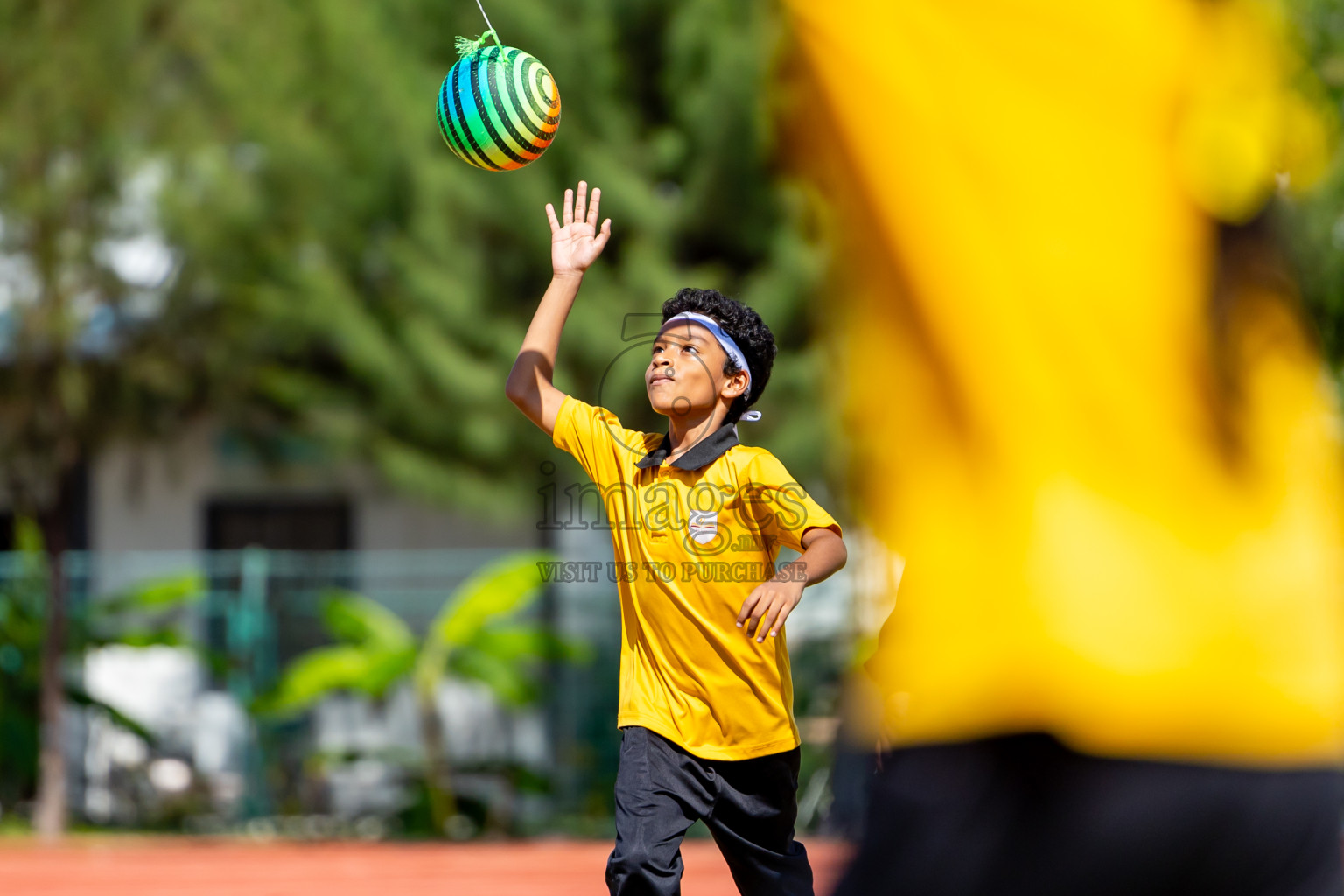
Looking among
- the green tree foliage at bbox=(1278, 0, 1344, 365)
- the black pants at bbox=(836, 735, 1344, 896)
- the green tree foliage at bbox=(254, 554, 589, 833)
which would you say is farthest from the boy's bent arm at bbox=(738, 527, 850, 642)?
the green tree foliage at bbox=(254, 554, 589, 833)

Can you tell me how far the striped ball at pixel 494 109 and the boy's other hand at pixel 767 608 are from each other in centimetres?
120

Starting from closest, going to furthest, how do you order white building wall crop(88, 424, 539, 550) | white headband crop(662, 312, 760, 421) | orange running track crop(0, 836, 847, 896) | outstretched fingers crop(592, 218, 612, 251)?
outstretched fingers crop(592, 218, 612, 251), white headband crop(662, 312, 760, 421), orange running track crop(0, 836, 847, 896), white building wall crop(88, 424, 539, 550)

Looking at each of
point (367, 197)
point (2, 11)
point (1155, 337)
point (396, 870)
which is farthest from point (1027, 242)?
point (2, 11)

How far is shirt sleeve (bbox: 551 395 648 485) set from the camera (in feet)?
12.5

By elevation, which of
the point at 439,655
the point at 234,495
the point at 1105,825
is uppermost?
the point at 234,495

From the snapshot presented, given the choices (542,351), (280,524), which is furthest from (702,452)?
(280,524)

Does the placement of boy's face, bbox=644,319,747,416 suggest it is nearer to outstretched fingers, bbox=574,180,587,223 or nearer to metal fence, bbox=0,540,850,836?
outstretched fingers, bbox=574,180,587,223

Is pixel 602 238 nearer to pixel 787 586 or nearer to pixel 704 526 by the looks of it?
pixel 704 526

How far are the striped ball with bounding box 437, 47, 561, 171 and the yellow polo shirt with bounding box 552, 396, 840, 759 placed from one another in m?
0.62

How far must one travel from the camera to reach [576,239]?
3.52 m

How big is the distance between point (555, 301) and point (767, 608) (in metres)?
0.88

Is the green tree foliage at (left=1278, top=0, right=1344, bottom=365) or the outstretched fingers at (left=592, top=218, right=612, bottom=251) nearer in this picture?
the outstretched fingers at (left=592, top=218, right=612, bottom=251)

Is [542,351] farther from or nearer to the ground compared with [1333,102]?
nearer to the ground

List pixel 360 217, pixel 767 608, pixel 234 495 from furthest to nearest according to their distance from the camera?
pixel 234 495 < pixel 360 217 < pixel 767 608
